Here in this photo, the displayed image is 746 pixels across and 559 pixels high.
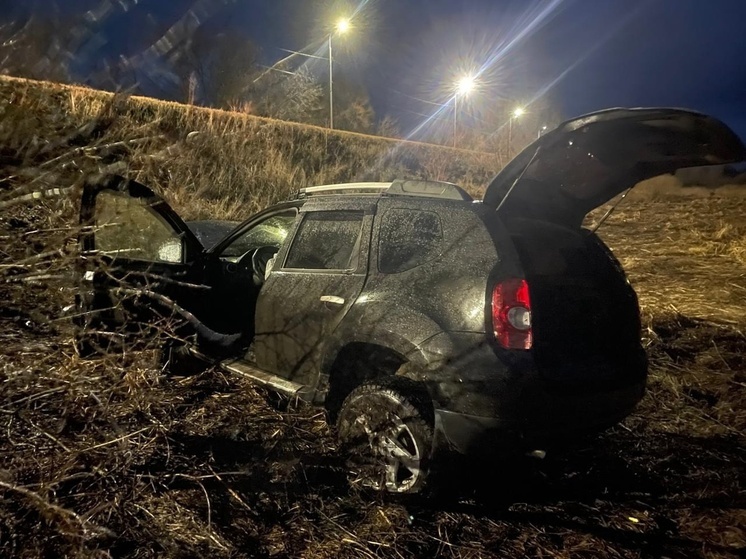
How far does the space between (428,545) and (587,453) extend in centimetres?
153

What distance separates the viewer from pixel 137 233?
4.69 m

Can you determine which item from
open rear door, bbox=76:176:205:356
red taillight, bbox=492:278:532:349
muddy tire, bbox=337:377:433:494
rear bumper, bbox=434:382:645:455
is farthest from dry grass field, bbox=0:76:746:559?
red taillight, bbox=492:278:532:349

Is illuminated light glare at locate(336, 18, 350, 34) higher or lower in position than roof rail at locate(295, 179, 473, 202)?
higher

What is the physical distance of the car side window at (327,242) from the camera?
357cm

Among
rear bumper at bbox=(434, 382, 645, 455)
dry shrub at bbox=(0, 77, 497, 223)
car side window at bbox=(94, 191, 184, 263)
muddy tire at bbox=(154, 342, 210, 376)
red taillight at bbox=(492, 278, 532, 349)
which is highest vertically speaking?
dry shrub at bbox=(0, 77, 497, 223)

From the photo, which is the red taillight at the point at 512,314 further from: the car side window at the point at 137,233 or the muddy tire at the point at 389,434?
the car side window at the point at 137,233

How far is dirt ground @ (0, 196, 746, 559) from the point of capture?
2709 mm

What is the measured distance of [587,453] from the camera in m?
3.73

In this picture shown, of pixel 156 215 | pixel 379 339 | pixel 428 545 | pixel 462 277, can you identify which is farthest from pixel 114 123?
pixel 428 545

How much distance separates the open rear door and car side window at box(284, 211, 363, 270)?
766 millimetres

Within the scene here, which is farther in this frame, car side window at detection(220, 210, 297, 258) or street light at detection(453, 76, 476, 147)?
street light at detection(453, 76, 476, 147)

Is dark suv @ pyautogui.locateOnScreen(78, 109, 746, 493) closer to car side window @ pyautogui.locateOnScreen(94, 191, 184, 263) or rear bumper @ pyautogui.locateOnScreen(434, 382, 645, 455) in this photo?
rear bumper @ pyautogui.locateOnScreen(434, 382, 645, 455)

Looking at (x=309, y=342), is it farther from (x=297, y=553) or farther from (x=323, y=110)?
(x=323, y=110)

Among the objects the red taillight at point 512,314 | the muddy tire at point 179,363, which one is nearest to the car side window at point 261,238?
the muddy tire at point 179,363
